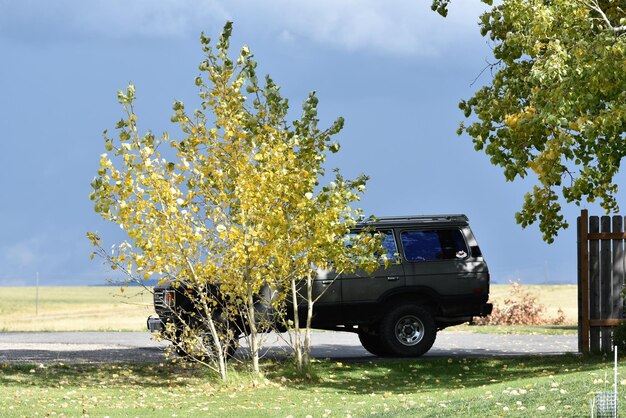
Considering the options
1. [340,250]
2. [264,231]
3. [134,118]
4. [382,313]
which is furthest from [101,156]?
[382,313]

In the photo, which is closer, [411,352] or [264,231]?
[264,231]

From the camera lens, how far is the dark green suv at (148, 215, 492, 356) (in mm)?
17734

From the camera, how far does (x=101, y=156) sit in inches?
568

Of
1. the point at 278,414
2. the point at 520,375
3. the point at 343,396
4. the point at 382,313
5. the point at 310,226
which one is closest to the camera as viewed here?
the point at 278,414

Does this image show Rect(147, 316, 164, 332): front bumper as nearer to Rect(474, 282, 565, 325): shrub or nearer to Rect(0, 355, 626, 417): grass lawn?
Rect(0, 355, 626, 417): grass lawn

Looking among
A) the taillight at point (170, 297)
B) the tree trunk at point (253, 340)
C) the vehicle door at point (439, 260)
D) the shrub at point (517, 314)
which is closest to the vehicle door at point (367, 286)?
the vehicle door at point (439, 260)

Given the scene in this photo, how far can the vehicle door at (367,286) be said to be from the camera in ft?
58.2

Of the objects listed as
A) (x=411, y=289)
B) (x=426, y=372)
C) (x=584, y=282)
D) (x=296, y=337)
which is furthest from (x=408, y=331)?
(x=584, y=282)

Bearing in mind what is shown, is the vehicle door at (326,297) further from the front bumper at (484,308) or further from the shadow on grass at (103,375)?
the front bumper at (484,308)

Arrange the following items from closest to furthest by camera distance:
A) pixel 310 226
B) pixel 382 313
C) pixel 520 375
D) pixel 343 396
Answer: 1. pixel 343 396
2. pixel 310 226
3. pixel 520 375
4. pixel 382 313

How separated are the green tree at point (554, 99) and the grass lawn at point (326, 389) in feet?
10.4

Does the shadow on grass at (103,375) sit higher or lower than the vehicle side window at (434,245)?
lower

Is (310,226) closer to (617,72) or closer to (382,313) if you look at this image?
(382,313)

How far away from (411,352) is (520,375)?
251cm
